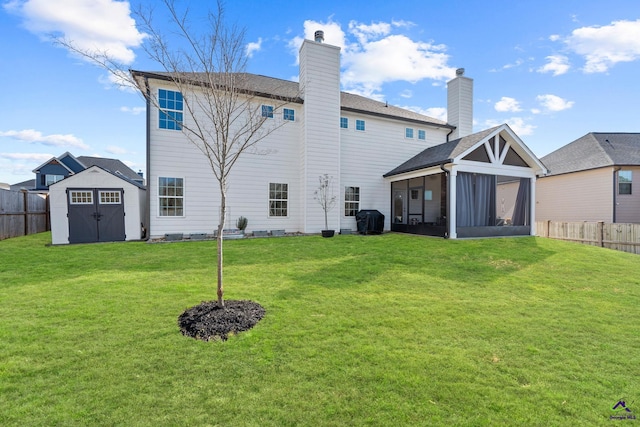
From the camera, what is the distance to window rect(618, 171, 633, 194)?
15695 millimetres

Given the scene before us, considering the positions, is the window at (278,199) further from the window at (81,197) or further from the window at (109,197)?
the window at (81,197)

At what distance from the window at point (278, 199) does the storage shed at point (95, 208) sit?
5555mm

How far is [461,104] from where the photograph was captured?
16.1 metres

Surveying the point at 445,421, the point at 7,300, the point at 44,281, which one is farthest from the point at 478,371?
the point at 44,281

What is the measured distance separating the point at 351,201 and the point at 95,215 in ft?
37.1

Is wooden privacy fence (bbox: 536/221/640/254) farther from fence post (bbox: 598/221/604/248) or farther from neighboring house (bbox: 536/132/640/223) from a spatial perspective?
neighboring house (bbox: 536/132/640/223)

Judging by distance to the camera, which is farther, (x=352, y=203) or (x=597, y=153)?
(x=597, y=153)

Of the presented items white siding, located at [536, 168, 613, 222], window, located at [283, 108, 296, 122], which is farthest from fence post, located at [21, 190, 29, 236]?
white siding, located at [536, 168, 613, 222]

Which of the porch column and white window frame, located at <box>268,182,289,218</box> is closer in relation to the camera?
the porch column

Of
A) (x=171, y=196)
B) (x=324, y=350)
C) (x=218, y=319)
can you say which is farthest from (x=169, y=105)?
(x=324, y=350)

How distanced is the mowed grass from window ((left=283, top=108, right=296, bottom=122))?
899 cm

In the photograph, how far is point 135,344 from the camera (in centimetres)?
311

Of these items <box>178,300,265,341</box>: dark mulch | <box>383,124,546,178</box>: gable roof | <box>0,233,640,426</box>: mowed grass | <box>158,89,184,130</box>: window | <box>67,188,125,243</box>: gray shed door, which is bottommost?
<box>0,233,640,426</box>: mowed grass

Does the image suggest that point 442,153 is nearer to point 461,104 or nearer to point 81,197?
point 461,104
